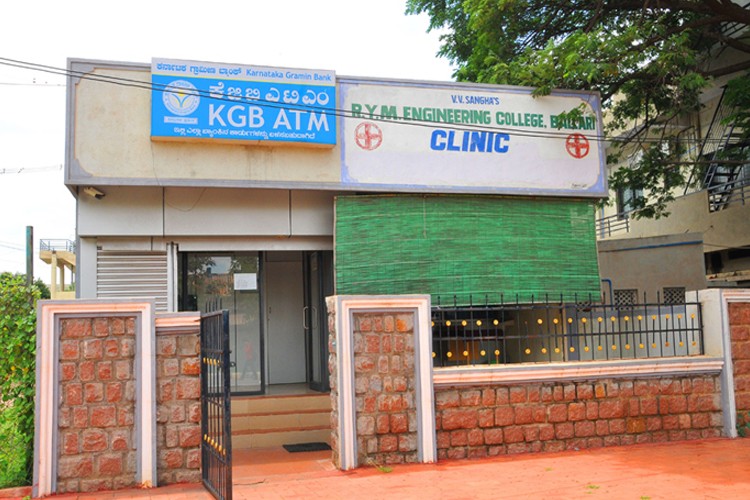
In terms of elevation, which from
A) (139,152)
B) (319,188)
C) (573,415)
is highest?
(139,152)

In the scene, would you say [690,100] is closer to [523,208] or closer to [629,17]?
[629,17]

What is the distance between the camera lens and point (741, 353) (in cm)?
936

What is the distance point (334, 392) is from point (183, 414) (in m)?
1.69

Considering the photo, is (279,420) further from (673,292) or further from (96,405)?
(673,292)

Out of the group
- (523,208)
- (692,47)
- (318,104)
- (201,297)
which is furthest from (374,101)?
(692,47)

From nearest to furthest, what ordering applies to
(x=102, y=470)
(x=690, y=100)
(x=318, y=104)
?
→ (x=102, y=470)
(x=318, y=104)
(x=690, y=100)

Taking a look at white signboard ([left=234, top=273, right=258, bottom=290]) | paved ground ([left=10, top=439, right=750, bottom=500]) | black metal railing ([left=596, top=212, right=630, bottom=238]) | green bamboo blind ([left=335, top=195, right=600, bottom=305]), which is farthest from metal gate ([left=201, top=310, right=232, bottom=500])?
black metal railing ([left=596, top=212, right=630, bottom=238])

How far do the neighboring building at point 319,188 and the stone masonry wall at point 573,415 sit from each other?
2374 millimetres

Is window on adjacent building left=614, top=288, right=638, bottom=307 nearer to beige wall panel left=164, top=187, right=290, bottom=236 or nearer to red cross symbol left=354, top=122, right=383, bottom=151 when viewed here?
red cross symbol left=354, top=122, right=383, bottom=151

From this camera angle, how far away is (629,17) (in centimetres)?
1404

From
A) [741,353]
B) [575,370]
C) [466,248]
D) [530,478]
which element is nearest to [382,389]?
[530,478]

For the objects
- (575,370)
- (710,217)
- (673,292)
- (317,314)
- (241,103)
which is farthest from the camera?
(710,217)

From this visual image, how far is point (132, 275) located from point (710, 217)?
13.9 m

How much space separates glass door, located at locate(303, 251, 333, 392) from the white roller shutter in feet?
8.06
